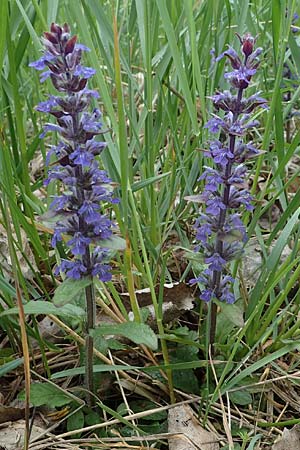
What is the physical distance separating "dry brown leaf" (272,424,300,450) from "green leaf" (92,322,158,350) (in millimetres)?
441

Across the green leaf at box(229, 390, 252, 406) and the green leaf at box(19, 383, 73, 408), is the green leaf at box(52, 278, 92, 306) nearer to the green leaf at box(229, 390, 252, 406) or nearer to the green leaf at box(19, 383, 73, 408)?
the green leaf at box(19, 383, 73, 408)

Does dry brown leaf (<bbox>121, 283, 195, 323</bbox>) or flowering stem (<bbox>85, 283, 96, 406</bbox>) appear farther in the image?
dry brown leaf (<bbox>121, 283, 195, 323</bbox>)

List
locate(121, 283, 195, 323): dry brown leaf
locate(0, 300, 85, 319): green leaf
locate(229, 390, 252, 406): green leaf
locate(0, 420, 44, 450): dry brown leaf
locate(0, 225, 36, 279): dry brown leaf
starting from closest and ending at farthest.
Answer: locate(0, 300, 85, 319): green leaf, locate(0, 420, 44, 450): dry brown leaf, locate(229, 390, 252, 406): green leaf, locate(121, 283, 195, 323): dry brown leaf, locate(0, 225, 36, 279): dry brown leaf

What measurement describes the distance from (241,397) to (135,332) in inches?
17.2

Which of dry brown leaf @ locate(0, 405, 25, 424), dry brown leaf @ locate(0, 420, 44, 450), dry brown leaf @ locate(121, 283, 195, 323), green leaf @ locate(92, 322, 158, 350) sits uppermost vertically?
green leaf @ locate(92, 322, 158, 350)

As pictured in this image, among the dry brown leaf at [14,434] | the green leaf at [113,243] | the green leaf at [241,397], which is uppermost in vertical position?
the green leaf at [113,243]

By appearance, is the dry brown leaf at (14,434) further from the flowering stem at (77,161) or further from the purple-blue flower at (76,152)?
the purple-blue flower at (76,152)

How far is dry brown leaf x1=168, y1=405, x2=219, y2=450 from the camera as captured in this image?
1417mm

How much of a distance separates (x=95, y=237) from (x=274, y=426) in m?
0.69

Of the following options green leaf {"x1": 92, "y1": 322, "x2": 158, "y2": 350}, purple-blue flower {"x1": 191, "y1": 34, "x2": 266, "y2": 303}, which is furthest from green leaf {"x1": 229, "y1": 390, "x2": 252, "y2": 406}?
green leaf {"x1": 92, "y1": 322, "x2": 158, "y2": 350}

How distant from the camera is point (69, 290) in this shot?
132 centimetres

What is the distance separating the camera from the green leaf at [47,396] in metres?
1.47

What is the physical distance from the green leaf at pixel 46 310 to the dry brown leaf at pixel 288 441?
0.59m

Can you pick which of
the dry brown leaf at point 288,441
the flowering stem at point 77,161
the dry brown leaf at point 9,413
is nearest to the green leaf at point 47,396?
the dry brown leaf at point 9,413
